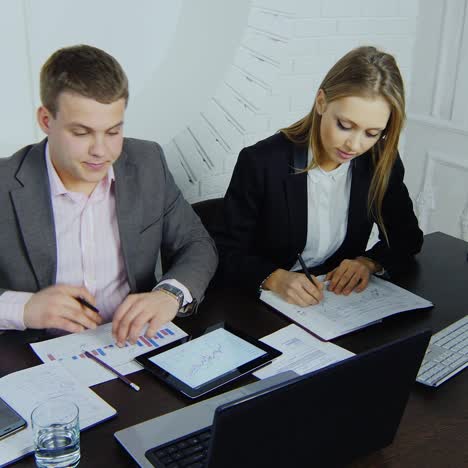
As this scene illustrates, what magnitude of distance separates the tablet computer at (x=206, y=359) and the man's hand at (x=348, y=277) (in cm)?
35

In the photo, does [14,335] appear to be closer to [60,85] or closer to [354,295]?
[60,85]

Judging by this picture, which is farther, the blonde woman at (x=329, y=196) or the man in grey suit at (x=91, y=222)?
the blonde woman at (x=329, y=196)

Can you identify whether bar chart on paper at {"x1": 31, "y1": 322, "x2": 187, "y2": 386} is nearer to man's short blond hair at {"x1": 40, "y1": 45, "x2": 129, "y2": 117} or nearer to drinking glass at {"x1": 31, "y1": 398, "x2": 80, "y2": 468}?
drinking glass at {"x1": 31, "y1": 398, "x2": 80, "y2": 468}

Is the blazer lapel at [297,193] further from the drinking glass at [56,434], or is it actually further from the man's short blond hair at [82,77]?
the drinking glass at [56,434]

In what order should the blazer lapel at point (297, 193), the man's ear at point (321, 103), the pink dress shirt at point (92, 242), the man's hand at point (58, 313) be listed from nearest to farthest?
1. the man's hand at point (58, 313)
2. the pink dress shirt at point (92, 242)
3. the man's ear at point (321, 103)
4. the blazer lapel at point (297, 193)

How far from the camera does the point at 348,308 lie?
1.41 m

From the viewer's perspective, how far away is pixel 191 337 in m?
1.27

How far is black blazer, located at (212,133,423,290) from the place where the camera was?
5.58 ft

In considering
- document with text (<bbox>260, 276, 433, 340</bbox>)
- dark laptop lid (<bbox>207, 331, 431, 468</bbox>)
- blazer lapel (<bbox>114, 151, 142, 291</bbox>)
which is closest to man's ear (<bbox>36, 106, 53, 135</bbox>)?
blazer lapel (<bbox>114, 151, 142, 291</bbox>)

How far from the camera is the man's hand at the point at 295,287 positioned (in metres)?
1.42

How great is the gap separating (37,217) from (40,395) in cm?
47

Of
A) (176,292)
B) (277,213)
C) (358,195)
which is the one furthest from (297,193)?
(176,292)

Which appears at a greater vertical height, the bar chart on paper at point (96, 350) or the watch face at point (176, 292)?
the watch face at point (176, 292)

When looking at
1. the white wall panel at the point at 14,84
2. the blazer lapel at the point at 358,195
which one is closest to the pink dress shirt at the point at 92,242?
the white wall panel at the point at 14,84
